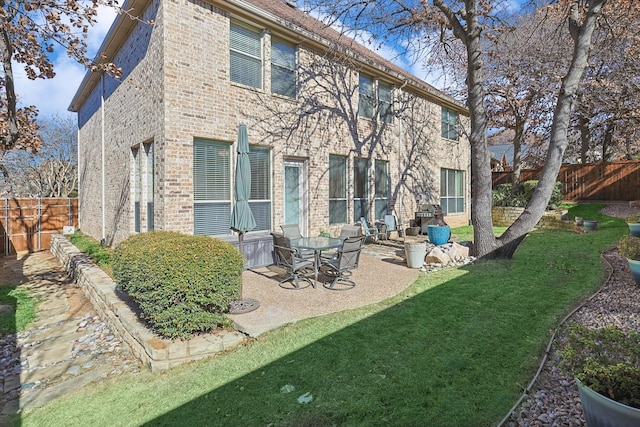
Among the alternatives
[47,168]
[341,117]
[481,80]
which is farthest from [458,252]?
[47,168]

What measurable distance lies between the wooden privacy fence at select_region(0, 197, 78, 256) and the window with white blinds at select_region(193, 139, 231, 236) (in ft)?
40.3

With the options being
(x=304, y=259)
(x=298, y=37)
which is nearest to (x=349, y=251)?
(x=304, y=259)

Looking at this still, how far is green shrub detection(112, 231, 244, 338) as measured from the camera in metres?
4.27

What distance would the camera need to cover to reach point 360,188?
468 inches

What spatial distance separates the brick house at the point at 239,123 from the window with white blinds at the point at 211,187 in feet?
0.08

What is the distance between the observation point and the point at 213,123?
7.84 metres

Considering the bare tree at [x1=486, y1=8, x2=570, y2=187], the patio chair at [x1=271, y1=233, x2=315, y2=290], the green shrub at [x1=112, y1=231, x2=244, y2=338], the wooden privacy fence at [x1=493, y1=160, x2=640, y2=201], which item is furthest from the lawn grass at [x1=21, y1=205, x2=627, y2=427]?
the wooden privacy fence at [x1=493, y1=160, x2=640, y2=201]

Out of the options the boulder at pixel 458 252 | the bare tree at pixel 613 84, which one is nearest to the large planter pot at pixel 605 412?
the boulder at pixel 458 252

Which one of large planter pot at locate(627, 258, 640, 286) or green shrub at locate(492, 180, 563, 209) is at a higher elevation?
green shrub at locate(492, 180, 563, 209)

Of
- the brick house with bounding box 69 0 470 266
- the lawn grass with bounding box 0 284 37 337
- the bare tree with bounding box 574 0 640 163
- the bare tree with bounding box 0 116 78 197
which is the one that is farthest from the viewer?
the bare tree with bounding box 0 116 78 197

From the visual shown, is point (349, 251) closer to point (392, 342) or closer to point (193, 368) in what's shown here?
point (392, 342)

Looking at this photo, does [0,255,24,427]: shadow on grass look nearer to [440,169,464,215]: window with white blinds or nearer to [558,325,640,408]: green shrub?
[558,325,640,408]: green shrub

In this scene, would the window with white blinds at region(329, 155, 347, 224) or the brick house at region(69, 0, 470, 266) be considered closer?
the brick house at region(69, 0, 470, 266)

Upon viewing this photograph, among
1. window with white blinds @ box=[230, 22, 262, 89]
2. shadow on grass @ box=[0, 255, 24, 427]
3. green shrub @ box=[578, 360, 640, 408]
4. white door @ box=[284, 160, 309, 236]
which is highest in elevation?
window with white blinds @ box=[230, 22, 262, 89]
